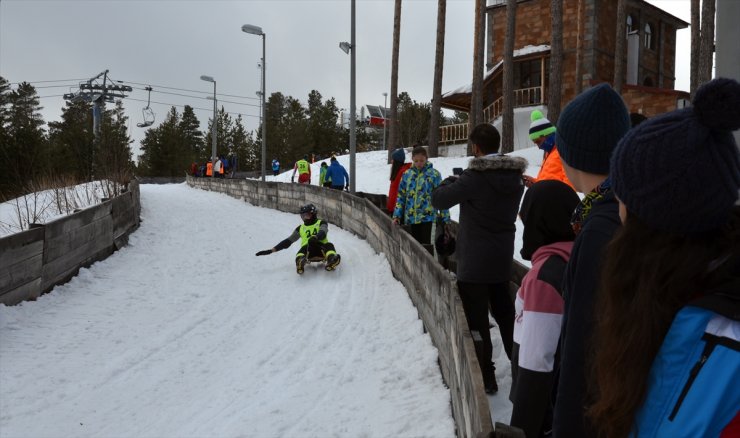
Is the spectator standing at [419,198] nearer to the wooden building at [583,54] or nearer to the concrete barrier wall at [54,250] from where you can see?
the concrete barrier wall at [54,250]

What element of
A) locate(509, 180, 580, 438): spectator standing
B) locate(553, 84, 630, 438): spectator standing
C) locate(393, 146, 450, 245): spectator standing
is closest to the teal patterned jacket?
locate(393, 146, 450, 245): spectator standing

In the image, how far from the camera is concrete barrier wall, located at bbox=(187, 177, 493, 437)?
3.02 meters

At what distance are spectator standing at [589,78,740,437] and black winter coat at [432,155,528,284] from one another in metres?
2.80

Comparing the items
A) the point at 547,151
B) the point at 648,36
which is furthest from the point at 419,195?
the point at 648,36

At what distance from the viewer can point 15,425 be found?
4.38 metres

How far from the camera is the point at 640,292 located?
118cm

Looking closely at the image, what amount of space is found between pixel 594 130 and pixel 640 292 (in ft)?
2.76

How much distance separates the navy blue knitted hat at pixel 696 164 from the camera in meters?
1.14

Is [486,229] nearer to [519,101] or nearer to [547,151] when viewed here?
[547,151]

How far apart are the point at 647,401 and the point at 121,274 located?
378 inches

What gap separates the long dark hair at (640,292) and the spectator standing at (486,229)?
280 centimetres

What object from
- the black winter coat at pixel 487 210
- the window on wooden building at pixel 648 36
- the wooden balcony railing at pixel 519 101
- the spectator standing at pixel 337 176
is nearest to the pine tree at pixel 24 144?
the spectator standing at pixel 337 176

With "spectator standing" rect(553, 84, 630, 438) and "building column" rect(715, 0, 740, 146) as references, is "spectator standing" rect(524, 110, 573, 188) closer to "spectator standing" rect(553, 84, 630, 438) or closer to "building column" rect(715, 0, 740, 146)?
"building column" rect(715, 0, 740, 146)

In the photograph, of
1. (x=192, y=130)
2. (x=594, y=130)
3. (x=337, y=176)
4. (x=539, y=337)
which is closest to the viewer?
(x=594, y=130)
